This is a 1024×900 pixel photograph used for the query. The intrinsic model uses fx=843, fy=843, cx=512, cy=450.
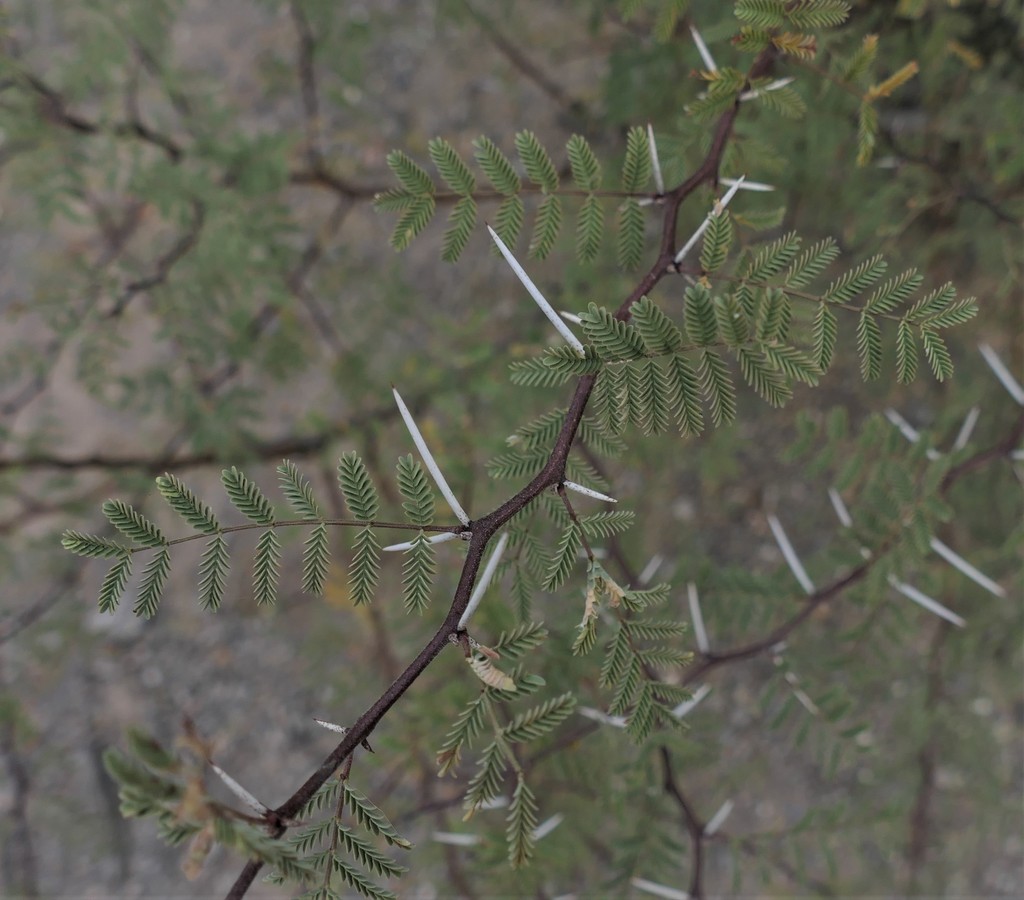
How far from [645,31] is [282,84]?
0.87 meters

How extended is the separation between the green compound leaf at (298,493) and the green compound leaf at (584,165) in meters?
0.39

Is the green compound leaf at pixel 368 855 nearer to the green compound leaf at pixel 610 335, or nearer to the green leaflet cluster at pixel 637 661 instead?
the green leaflet cluster at pixel 637 661

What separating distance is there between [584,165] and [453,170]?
0.13 metres

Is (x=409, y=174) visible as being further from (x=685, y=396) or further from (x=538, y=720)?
(x=538, y=720)

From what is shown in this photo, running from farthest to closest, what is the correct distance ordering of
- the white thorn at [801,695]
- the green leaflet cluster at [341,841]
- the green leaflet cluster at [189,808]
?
the white thorn at [801,695], the green leaflet cluster at [341,841], the green leaflet cluster at [189,808]

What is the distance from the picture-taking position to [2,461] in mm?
1669

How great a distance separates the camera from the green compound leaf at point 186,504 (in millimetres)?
617

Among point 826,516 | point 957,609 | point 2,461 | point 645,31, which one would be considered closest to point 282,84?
point 645,31

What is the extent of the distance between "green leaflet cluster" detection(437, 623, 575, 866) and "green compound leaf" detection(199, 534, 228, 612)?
0.20 m

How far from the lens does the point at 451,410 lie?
5.57 ft

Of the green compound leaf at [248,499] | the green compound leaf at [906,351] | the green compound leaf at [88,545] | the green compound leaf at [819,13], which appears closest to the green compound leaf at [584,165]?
the green compound leaf at [819,13]

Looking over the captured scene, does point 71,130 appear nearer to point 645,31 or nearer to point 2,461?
point 2,461

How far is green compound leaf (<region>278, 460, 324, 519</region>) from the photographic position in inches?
25.0

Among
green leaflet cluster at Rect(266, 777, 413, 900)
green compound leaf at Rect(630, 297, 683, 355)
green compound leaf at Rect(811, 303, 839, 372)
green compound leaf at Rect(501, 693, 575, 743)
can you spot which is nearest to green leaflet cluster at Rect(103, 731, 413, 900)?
green leaflet cluster at Rect(266, 777, 413, 900)
